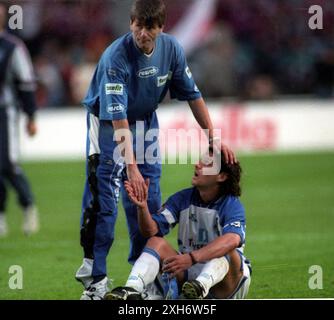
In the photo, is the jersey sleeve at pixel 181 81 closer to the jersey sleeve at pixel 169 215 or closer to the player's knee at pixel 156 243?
the jersey sleeve at pixel 169 215

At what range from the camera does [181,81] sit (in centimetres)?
673

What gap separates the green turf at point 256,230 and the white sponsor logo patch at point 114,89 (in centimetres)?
161

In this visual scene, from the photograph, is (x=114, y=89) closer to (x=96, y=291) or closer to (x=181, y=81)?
(x=181, y=81)

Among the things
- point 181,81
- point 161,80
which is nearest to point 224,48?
point 181,81

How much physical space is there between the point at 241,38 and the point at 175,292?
12993 mm

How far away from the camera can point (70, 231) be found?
1051cm

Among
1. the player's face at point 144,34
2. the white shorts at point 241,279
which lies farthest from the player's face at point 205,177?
the player's face at point 144,34

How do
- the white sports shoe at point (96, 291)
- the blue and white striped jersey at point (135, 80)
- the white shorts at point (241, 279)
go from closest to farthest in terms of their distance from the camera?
the white shorts at point (241, 279) → the blue and white striped jersey at point (135, 80) → the white sports shoe at point (96, 291)

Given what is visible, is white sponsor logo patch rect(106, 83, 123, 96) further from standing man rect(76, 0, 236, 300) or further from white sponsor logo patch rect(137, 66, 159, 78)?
white sponsor logo patch rect(137, 66, 159, 78)

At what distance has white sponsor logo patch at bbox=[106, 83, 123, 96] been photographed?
6.27 metres

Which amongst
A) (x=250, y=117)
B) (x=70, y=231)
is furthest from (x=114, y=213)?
(x=250, y=117)

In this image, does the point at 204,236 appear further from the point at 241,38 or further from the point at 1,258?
the point at 241,38

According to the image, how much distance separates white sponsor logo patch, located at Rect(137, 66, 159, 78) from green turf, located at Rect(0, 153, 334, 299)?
171cm

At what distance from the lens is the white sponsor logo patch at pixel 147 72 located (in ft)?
21.2
